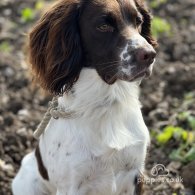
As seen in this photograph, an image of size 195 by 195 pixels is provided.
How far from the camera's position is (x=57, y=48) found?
156 inches

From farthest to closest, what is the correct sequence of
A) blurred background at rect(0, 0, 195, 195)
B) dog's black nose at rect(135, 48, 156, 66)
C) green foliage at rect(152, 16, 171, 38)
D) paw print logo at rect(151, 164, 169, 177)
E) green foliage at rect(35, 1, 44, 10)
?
green foliage at rect(35, 1, 44, 10) → green foliage at rect(152, 16, 171, 38) → blurred background at rect(0, 0, 195, 195) → paw print logo at rect(151, 164, 169, 177) → dog's black nose at rect(135, 48, 156, 66)

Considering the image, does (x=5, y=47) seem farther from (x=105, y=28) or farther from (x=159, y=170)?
(x=105, y=28)

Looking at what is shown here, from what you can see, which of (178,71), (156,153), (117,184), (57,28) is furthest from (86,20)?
(178,71)

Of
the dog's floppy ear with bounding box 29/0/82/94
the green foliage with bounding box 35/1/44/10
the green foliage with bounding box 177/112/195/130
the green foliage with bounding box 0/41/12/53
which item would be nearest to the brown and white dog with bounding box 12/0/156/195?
the dog's floppy ear with bounding box 29/0/82/94

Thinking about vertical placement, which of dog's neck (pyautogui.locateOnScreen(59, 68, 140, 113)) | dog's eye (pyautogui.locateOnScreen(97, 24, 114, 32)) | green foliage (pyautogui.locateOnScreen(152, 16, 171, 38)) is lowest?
green foliage (pyautogui.locateOnScreen(152, 16, 171, 38))

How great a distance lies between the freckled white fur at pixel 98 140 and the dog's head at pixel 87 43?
12cm

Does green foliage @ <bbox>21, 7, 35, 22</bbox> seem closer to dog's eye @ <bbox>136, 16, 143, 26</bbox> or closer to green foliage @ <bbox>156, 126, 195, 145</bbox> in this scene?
green foliage @ <bbox>156, 126, 195, 145</bbox>

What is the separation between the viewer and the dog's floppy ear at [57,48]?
3.91m

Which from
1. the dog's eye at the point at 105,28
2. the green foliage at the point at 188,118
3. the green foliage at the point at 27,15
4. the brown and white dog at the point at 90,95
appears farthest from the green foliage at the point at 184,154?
the green foliage at the point at 27,15

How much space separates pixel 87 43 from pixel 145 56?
463 mm

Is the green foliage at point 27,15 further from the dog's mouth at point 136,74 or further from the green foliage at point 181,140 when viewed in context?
the dog's mouth at point 136,74

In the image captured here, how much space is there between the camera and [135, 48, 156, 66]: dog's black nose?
356 cm
